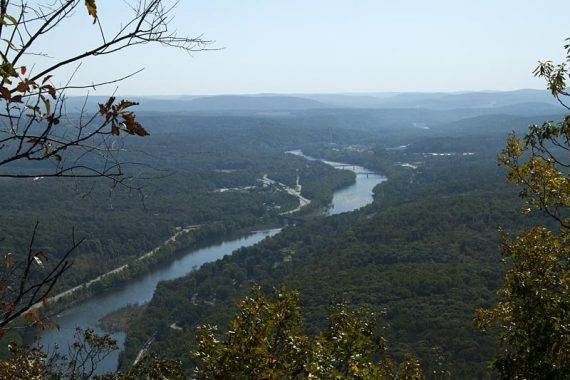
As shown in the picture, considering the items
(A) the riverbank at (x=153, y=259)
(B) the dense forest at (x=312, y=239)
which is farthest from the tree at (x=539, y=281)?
(A) the riverbank at (x=153, y=259)

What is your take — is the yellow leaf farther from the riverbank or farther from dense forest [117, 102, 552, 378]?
the riverbank

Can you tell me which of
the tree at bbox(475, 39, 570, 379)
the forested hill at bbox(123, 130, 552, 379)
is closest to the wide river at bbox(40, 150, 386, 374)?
the forested hill at bbox(123, 130, 552, 379)

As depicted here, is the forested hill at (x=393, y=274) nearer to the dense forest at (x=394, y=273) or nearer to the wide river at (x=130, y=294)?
the dense forest at (x=394, y=273)

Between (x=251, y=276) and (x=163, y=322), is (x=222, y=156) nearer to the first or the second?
(x=251, y=276)

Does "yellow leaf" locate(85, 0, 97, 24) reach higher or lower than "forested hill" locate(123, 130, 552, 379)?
higher

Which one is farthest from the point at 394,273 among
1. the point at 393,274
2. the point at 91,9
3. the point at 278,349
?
the point at 91,9

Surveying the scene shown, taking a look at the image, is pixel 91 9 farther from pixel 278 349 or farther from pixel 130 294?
pixel 130 294
